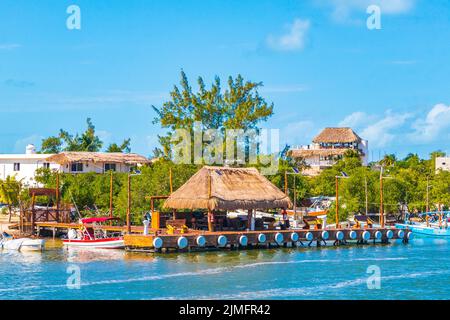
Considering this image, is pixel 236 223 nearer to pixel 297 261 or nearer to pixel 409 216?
pixel 297 261

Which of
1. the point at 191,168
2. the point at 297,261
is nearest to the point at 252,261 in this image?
the point at 297,261

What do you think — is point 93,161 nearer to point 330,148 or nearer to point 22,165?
point 22,165

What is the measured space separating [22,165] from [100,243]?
30.6 meters

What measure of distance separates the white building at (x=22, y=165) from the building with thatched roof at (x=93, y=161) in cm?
141

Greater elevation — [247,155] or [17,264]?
[247,155]

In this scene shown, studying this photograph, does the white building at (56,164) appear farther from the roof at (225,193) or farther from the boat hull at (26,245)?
the boat hull at (26,245)

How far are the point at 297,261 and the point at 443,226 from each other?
24584mm

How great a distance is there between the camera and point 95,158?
73.2 metres

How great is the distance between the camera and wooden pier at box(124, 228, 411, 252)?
4334 cm

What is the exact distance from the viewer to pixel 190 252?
4409cm

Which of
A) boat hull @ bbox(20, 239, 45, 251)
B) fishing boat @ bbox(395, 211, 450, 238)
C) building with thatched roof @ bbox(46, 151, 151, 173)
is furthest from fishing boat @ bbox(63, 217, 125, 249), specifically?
fishing boat @ bbox(395, 211, 450, 238)

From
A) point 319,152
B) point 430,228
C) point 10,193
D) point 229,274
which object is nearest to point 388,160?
point 319,152

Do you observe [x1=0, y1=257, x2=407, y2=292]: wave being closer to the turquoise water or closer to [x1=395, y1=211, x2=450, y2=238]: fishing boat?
the turquoise water
